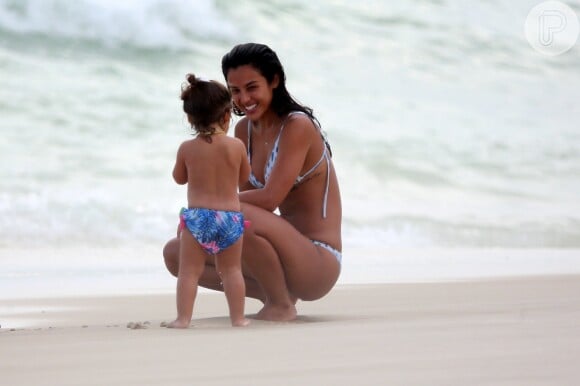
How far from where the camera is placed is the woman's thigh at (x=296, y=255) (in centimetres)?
420

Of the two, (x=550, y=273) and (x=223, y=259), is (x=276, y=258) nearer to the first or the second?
(x=223, y=259)

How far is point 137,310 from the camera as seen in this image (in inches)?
216

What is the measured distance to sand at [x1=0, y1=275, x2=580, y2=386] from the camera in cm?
250

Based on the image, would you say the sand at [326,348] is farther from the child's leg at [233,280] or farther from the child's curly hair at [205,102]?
the child's curly hair at [205,102]

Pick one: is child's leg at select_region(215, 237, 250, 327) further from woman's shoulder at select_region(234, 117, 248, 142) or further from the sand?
woman's shoulder at select_region(234, 117, 248, 142)

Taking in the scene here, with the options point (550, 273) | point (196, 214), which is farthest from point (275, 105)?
point (550, 273)

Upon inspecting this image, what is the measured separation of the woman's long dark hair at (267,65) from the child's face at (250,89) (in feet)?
0.07

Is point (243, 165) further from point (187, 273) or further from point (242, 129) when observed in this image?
point (242, 129)

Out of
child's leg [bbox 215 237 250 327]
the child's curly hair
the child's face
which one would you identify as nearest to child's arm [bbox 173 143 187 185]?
the child's curly hair

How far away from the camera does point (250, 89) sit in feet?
14.4

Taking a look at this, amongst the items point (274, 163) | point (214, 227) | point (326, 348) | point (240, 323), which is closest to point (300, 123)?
point (274, 163)

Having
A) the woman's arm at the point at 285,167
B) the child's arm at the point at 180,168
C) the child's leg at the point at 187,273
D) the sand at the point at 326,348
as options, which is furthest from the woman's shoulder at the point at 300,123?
the sand at the point at 326,348

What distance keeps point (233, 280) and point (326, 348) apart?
1040 millimetres

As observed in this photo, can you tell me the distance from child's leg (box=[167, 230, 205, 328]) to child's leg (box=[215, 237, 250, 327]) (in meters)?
0.08
